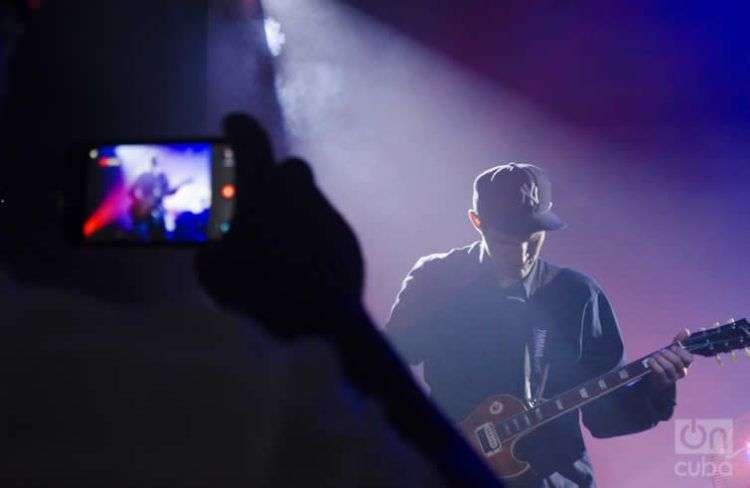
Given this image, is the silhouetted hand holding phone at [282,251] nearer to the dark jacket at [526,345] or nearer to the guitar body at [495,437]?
the dark jacket at [526,345]

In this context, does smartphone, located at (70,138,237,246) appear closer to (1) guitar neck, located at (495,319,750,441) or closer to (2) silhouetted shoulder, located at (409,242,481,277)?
(2) silhouetted shoulder, located at (409,242,481,277)

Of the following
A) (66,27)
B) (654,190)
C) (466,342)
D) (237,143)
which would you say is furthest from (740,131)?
(66,27)

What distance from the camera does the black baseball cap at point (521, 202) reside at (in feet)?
5.51

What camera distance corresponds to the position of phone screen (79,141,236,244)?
161cm

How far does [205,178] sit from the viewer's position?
1653 mm

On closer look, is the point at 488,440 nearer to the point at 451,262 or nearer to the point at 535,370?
the point at 535,370

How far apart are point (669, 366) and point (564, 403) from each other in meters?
0.25

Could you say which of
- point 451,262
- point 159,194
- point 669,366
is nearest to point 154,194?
point 159,194

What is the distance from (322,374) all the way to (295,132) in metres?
0.59

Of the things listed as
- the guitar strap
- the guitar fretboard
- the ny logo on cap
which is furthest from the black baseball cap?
the guitar fretboard

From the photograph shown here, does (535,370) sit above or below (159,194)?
below

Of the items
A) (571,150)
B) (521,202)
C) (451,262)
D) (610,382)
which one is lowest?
(610,382)

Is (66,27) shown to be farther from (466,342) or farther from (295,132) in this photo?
(466,342)

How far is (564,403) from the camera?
163cm
